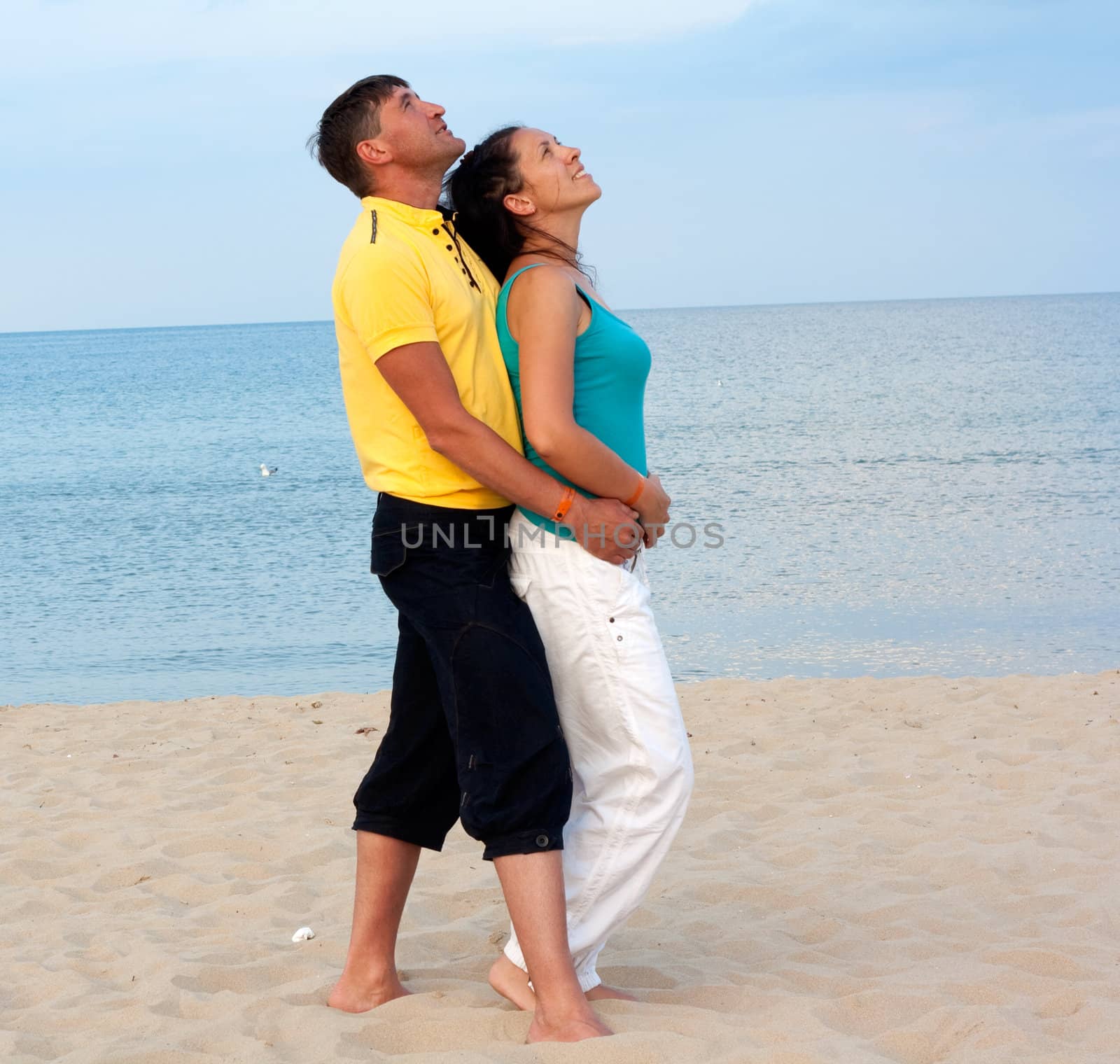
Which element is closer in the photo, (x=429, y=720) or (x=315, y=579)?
(x=429, y=720)

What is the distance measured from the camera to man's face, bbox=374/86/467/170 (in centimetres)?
270

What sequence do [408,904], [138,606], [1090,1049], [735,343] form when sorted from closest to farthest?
[1090,1049] < [408,904] < [138,606] < [735,343]

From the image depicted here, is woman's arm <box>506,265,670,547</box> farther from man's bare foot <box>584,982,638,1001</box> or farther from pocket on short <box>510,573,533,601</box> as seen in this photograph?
man's bare foot <box>584,982,638,1001</box>

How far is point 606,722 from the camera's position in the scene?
8.71 feet

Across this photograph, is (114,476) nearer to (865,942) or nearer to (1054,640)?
(1054,640)

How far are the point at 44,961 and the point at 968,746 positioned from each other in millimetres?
4016

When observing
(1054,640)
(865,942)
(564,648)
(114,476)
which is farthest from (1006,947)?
(114,476)

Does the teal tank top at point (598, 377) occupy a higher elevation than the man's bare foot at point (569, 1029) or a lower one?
higher

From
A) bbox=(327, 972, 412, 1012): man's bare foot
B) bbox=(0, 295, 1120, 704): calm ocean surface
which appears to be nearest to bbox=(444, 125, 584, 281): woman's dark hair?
bbox=(327, 972, 412, 1012): man's bare foot

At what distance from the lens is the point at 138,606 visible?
461 inches

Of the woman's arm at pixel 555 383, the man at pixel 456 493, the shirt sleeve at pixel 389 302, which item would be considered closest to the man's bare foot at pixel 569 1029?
the man at pixel 456 493

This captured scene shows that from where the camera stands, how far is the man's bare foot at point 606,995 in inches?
110

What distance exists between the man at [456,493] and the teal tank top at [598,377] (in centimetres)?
5

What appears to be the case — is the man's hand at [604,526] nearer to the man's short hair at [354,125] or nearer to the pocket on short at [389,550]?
the pocket on short at [389,550]
